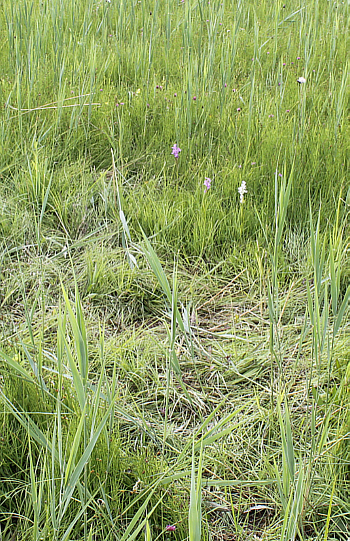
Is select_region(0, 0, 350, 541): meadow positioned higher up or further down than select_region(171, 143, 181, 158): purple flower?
further down

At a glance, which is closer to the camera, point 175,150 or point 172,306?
point 172,306

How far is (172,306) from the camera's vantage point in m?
0.96

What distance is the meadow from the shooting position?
0.98 metres

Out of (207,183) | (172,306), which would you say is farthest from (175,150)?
(172,306)

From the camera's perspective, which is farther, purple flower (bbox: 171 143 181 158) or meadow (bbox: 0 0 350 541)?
purple flower (bbox: 171 143 181 158)

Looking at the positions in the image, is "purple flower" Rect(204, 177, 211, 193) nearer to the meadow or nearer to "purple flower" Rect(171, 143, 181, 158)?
the meadow

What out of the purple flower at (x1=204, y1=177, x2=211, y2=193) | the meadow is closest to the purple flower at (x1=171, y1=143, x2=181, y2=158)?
the meadow

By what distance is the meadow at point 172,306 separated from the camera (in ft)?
3.23

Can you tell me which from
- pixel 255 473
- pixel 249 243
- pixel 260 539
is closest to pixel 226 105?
pixel 249 243

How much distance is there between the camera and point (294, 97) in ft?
8.58

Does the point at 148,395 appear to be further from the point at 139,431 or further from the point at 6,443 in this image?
the point at 6,443

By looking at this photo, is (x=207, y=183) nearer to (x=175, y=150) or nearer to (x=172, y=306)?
(x=175, y=150)

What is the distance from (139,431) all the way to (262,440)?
318 millimetres

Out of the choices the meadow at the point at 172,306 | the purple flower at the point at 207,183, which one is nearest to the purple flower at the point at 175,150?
the meadow at the point at 172,306
